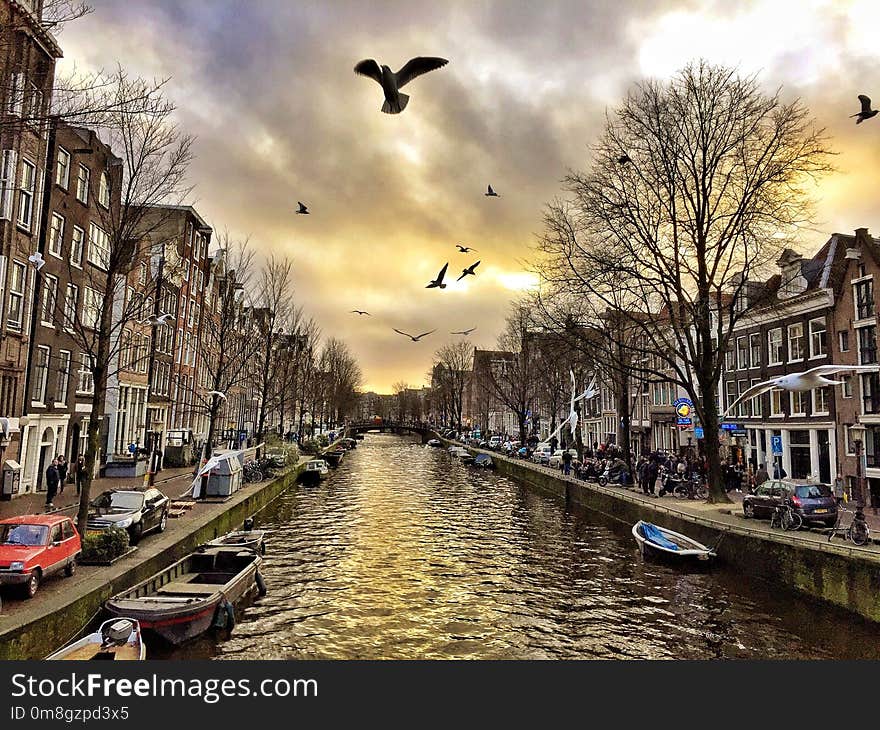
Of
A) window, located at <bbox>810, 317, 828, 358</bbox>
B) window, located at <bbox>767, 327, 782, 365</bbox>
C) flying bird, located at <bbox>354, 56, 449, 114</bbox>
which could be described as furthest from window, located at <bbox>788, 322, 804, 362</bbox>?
flying bird, located at <bbox>354, 56, 449, 114</bbox>

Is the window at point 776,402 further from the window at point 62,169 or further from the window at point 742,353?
the window at point 62,169

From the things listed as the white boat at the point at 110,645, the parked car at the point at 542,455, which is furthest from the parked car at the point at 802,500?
the parked car at the point at 542,455

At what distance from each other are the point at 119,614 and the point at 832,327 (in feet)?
127

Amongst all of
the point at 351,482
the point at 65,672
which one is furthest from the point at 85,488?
the point at 351,482

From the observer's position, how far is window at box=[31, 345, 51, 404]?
90.6ft

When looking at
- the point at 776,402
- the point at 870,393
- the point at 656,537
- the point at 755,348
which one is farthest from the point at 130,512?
the point at 755,348

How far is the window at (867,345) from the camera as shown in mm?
31719

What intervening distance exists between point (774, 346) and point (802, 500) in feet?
A: 80.7

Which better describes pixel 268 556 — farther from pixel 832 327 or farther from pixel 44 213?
pixel 832 327

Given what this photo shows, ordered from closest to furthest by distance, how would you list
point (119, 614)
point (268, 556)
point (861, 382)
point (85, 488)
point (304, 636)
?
point (119, 614) → point (304, 636) → point (85, 488) → point (268, 556) → point (861, 382)

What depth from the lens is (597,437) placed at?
7550 centimetres

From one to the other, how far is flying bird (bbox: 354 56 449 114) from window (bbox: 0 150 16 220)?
19.8m

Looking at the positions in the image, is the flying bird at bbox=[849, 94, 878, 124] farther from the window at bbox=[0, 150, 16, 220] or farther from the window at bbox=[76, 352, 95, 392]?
the window at bbox=[76, 352, 95, 392]

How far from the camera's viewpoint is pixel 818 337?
36.7 m
